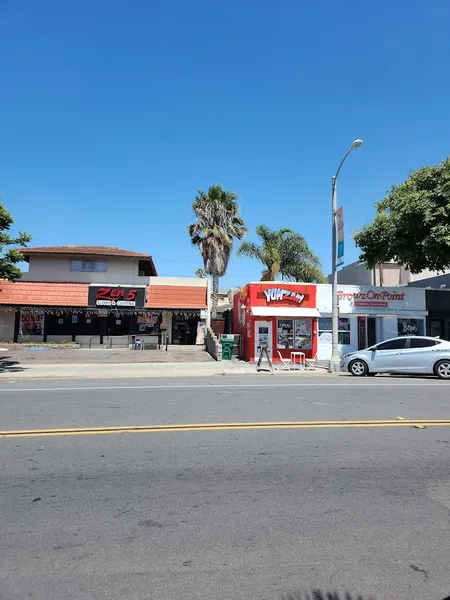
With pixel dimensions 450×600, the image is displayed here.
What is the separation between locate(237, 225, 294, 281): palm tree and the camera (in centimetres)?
2991

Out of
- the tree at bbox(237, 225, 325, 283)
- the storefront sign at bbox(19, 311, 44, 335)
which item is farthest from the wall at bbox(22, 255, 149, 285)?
the tree at bbox(237, 225, 325, 283)

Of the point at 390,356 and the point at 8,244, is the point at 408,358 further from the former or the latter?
the point at 8,244

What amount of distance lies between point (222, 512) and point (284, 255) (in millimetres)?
27906

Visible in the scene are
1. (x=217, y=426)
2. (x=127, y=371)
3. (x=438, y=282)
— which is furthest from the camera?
(x=438, y=282)

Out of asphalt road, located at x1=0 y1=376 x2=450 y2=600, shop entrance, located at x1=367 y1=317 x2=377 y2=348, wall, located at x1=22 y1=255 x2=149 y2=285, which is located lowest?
asphalt road, located at x1=0 y1=376 x2=450 y2=600

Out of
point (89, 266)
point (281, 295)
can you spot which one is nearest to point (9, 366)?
point (89, 266)

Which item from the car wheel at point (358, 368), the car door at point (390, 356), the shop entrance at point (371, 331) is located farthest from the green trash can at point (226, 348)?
the car door at point (390, 356)

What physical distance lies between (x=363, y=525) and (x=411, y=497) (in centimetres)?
90

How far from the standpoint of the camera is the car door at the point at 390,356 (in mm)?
15219

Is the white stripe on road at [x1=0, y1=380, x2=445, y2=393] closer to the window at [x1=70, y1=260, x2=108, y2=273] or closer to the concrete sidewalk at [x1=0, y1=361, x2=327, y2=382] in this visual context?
the concrete sidewalk at [x1=0, y1=361, x2=327, y2=382]

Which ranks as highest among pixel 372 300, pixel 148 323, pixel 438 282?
pixel 438 282

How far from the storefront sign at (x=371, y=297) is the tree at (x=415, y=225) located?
170 cm

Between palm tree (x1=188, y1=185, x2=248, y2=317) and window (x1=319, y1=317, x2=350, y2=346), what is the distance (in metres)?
9.78

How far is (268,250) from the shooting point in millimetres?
30109
